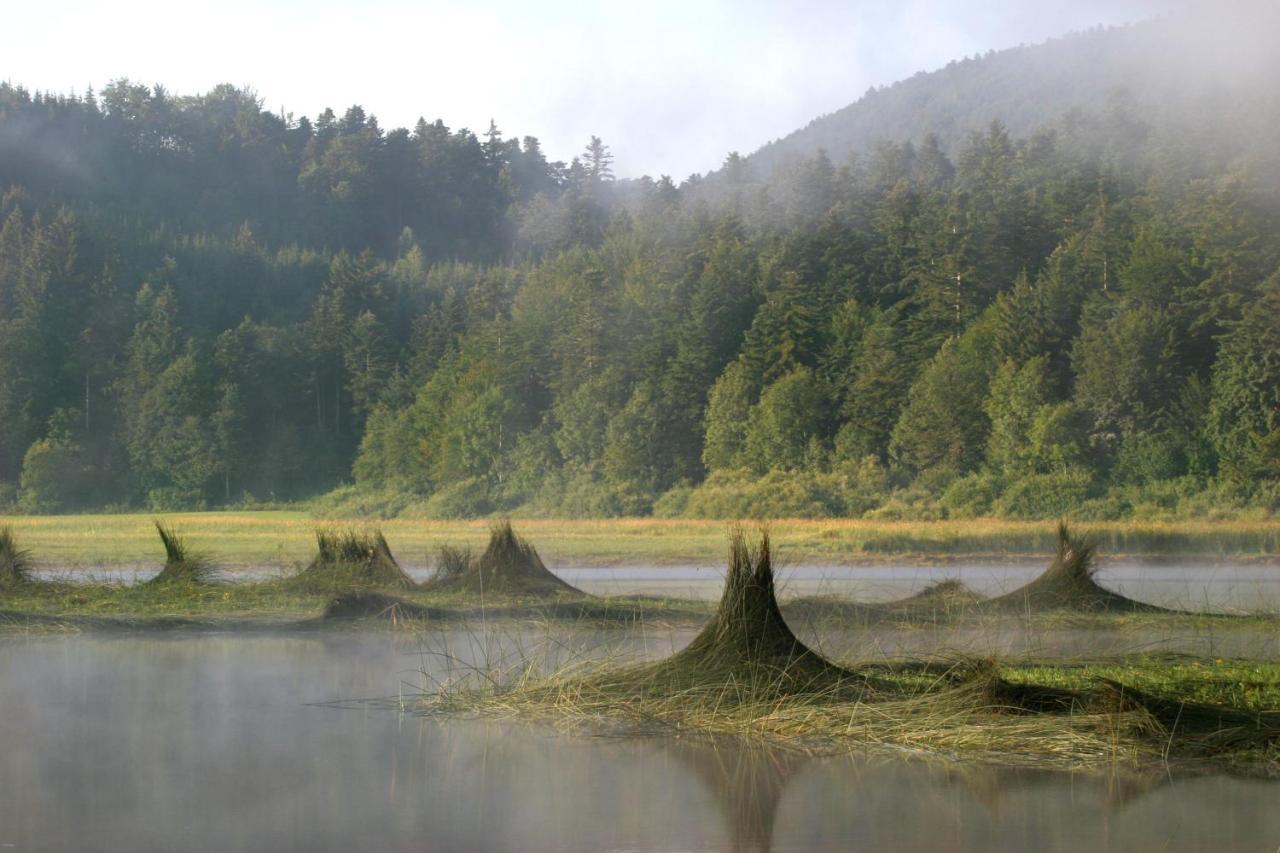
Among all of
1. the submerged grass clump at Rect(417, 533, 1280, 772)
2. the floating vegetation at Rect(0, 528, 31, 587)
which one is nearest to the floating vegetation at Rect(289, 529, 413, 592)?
the floating vegetation at Rect(0, 528, 31, 587)

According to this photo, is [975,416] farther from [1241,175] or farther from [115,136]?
[115,136]

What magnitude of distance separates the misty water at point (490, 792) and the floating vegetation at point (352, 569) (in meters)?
8.74

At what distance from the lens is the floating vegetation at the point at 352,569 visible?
20.3 meters

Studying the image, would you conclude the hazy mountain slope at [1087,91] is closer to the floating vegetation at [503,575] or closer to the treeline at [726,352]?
the treeline at [726,352]

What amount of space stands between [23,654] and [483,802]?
826 cm

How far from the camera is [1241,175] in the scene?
59.4 m

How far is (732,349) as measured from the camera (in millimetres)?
69438

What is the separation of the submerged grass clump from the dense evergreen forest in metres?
39.3

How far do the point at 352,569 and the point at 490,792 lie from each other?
506 inches

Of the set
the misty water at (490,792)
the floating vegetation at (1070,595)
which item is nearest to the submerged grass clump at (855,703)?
the misty water at (490,792)

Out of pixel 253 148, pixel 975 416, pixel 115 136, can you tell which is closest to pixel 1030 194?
pixel 975 416

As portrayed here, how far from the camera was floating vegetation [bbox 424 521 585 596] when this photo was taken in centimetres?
1959

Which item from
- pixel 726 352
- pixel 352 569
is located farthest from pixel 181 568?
pixel 726 352

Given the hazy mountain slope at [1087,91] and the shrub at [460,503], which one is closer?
the shrub at [460,503]
